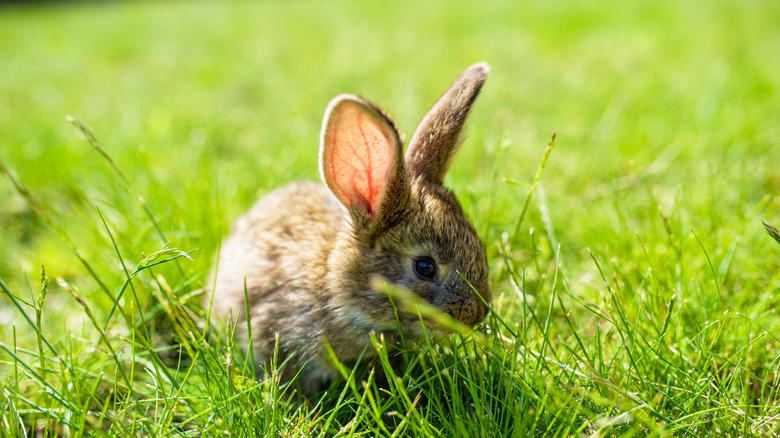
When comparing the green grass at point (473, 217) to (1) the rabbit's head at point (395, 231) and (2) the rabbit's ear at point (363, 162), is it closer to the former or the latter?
(1) the rabbit's head at point (395, 231)

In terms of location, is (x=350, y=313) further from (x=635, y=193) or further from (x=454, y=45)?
(x=454, y=45)

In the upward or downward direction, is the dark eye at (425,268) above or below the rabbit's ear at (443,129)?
below

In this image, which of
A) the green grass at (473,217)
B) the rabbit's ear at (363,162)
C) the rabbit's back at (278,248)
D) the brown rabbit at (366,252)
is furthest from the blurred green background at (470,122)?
the rabbit's ear at (363,162)

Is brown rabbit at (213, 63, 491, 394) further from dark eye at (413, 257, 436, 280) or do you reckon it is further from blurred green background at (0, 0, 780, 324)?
blurred green background at (0, 0, 780, 324)

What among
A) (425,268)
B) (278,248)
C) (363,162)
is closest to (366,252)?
(425,268)

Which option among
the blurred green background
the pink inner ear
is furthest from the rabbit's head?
→ the blurred green background

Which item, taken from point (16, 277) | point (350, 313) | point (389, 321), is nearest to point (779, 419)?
point (389, 321)

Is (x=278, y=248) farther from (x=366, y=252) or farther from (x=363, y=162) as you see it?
(x=363, y=162)
